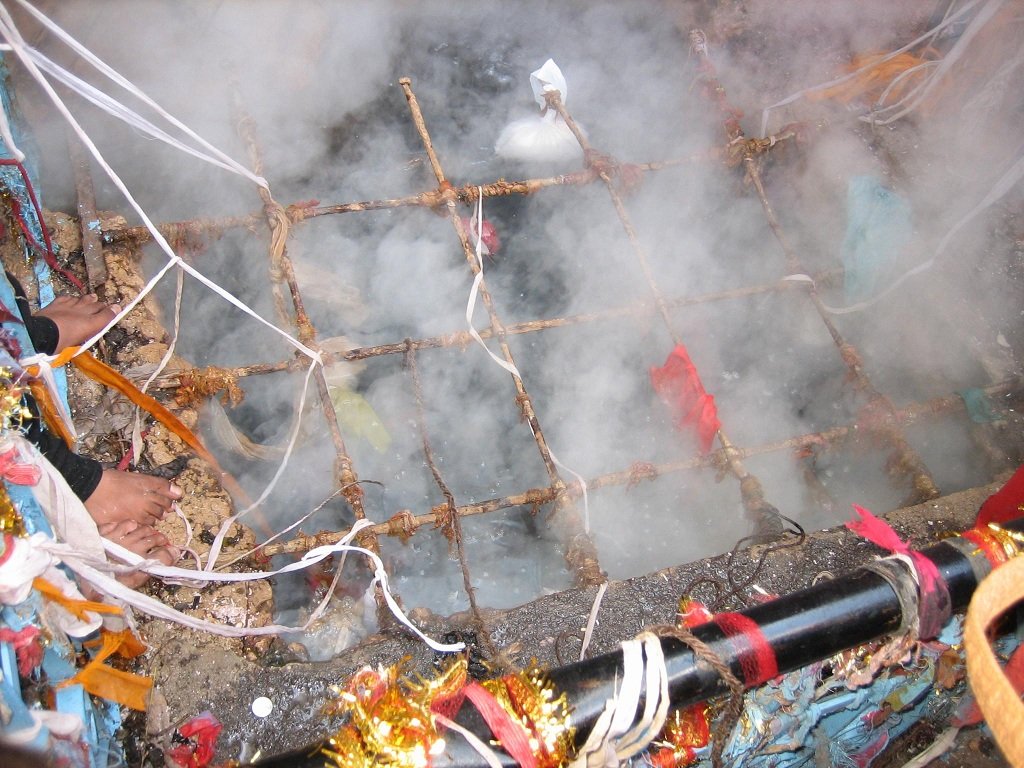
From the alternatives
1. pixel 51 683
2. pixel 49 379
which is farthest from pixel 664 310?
pixel 51 683

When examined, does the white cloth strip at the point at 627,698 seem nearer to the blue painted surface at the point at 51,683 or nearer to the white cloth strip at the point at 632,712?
the white cloth strip at the point at 632,712

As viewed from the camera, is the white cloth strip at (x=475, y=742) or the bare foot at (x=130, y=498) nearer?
the white cloth strip at (x=475, y=742)

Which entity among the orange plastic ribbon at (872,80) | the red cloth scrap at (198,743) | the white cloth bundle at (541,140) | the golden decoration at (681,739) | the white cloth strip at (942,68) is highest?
the white cloth bundle at (541,140)

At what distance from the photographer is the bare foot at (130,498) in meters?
2.62

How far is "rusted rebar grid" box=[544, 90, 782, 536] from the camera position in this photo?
297 centimetres

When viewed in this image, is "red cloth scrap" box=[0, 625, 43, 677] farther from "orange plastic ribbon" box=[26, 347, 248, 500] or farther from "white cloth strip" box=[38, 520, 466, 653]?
"orange plastic ribbon" box=[26, 347, 248, 500]

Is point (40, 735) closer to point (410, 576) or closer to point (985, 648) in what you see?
point (410, 576)

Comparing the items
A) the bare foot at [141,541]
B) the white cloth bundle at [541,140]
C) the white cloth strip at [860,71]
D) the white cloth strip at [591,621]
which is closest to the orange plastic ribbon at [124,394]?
A: the bare foot at [141,541]

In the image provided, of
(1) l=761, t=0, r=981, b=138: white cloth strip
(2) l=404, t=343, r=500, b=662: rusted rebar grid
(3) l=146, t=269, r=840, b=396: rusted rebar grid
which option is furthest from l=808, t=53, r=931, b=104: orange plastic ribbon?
(2) l=404, t=343, r=500, b=662: rusted rebar grid

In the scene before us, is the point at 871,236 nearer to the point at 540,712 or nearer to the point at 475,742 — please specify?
the point at 540,712

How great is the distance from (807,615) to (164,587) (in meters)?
2.15

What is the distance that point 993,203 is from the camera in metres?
3.86

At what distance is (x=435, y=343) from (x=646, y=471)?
110cm

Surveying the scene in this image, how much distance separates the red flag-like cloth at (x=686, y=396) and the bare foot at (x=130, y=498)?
2.19m
